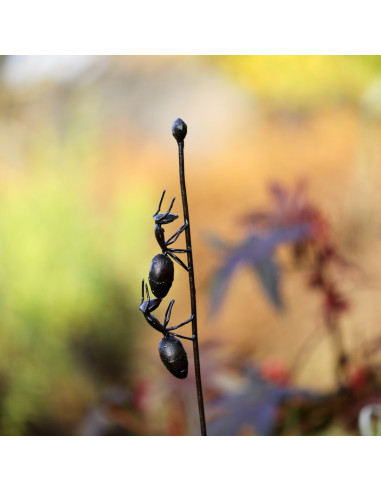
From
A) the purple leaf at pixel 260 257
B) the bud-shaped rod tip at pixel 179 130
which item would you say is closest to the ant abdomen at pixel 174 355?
the bud-shaped rod tip at pixel 179 130

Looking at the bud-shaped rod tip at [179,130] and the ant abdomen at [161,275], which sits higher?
the bud-shaped rod tip at [179,130]

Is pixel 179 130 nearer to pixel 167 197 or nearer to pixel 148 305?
pixel 148 305

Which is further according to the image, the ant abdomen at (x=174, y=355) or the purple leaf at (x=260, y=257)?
the purple leaf at (x=260, y=257)

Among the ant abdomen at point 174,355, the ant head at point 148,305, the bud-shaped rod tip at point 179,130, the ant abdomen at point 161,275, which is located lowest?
the ant abdomen at point 174,355

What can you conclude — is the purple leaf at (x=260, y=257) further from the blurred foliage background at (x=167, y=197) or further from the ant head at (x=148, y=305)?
the ant head at (x=148, y=305)

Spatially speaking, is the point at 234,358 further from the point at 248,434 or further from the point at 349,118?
the point at 349,118

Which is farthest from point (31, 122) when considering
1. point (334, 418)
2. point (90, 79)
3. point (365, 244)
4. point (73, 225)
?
point (334, 418)

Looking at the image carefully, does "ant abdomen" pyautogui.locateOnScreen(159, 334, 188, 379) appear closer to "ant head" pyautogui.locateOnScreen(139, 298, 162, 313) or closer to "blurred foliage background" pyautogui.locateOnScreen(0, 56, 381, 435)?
"ant head" pyautogui.locateOnScreen(139, 298, 162, 313)

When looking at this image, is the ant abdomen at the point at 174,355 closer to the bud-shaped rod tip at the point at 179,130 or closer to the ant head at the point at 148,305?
the ant head at the point at 148,305

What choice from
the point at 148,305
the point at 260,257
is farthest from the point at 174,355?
the point at 260,257
